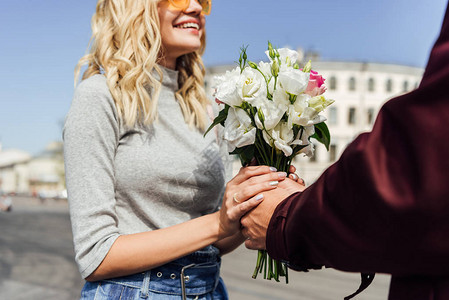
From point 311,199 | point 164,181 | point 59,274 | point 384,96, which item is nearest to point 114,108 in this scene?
point 164,181

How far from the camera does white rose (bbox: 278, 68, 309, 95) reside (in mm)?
1641

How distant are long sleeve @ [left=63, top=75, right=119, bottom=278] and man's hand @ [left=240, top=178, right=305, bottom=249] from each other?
0.50 meters

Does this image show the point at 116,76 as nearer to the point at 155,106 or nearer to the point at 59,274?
the point at 155,106

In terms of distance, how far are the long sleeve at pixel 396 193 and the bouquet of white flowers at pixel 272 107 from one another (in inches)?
22.7

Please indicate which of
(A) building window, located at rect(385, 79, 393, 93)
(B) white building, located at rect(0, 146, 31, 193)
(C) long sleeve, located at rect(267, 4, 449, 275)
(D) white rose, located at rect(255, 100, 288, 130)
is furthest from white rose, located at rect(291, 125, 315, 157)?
(B) white building, located at rect(0, 146, 31, 193)

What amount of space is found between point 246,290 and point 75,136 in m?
6.21

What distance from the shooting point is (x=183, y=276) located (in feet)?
6.13

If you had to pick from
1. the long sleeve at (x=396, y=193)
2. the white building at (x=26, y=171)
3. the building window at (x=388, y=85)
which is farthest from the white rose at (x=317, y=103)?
the white building at (x=26, y=171)

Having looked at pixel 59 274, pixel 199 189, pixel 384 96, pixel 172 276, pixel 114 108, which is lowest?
pixel 384 96

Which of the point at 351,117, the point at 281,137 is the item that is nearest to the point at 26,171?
the point at 351,117

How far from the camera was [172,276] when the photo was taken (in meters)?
1.86

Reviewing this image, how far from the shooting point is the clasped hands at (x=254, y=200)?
1.59m

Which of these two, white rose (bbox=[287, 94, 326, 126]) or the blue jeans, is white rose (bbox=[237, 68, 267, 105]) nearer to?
white rose (bbox=[287, 94, 326, 126])

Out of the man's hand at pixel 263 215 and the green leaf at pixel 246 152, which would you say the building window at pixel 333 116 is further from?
the man's hand at pixel 263 215
